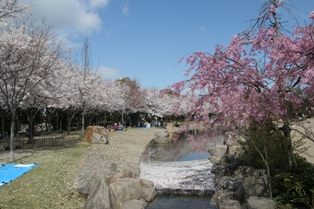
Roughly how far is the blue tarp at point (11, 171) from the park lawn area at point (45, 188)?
304mm

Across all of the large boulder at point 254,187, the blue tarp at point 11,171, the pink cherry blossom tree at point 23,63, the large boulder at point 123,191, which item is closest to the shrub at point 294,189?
the large boulder at point 254,187

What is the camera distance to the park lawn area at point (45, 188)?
26.1 feet

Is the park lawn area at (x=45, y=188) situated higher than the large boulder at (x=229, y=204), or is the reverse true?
the park lawn area at (x=45, y=188)

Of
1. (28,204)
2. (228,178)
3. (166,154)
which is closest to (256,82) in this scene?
(228,178)

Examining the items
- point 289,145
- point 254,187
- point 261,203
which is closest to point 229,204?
point 254,187

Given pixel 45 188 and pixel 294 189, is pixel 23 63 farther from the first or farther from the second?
pixel 294 189

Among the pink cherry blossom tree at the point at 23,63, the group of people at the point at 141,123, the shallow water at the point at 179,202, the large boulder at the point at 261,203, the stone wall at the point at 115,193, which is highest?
the pink cherry blossom tree at the point at 23,63

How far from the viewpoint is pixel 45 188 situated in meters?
9.20

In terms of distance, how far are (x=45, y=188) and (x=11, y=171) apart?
299cm

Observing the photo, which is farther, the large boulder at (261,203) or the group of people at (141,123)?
the group of people at (141,123)

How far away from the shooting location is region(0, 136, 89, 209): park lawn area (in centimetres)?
795

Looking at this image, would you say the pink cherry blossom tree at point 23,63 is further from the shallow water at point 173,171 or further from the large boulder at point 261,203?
the large boulder at point 261,203

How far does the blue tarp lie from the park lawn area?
1.00 feet

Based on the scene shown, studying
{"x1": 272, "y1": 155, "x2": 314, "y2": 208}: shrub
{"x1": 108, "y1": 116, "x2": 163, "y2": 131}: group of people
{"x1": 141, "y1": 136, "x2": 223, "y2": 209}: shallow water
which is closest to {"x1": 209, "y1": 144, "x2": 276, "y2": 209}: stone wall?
{"x1": 272, "y1": 155, "x2": 314, "y2": 208}: shrub
